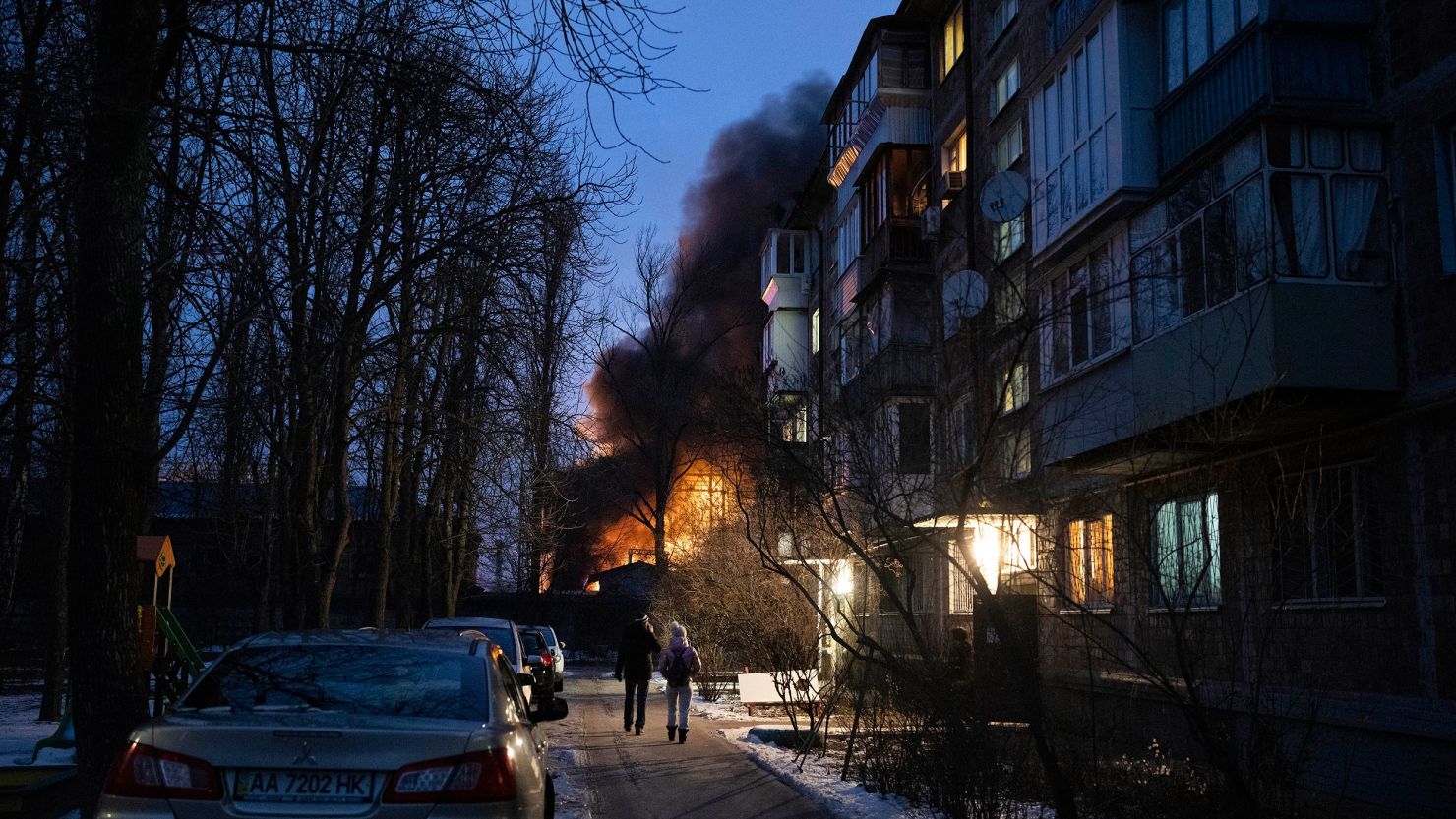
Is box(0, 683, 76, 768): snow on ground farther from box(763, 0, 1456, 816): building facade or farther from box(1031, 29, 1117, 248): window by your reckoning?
box(1031, 29, 1117, 248): window

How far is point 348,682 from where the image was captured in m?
6.36

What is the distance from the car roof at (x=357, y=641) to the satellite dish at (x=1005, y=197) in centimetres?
1141

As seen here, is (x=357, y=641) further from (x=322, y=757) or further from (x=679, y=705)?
(x=679, y=705)

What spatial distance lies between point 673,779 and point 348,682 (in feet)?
23.8

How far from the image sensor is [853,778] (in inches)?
496

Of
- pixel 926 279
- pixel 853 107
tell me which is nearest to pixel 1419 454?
pixel 926 279

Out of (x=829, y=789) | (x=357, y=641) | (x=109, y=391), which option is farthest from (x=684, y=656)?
(x=357, y=641)

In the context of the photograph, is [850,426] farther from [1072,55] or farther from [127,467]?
Result: [1072,55]

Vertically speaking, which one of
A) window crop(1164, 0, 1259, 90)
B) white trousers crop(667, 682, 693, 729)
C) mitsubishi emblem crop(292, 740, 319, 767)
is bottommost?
white trousers crop(667, 682, 693, 729)

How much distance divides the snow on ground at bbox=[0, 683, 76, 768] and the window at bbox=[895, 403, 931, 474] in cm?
781

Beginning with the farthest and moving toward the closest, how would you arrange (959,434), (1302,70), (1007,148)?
(1007,148)
(1302,70)
(959,434)

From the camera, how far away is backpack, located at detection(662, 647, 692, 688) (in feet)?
56.7

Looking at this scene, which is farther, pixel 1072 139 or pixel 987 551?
pixel 1072 139

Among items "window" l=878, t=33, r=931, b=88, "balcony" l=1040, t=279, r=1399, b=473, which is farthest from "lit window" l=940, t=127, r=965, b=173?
"balcony" l=1040, t=279, r=1399, b=473
